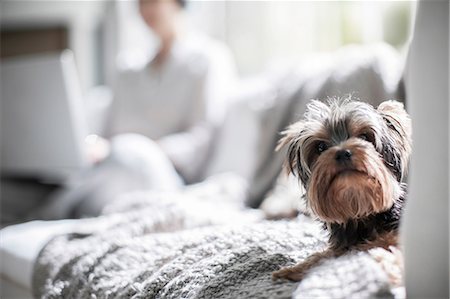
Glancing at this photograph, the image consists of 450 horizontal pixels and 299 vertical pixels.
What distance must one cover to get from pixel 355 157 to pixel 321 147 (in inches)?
2.0

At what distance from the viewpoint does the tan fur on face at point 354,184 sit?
28.2 inches

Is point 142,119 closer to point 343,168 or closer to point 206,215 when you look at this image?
point 206,215

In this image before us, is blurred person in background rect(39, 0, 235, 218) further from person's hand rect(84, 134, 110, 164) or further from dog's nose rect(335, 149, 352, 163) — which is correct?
dog's nose rect(335, 149, 352, 163)

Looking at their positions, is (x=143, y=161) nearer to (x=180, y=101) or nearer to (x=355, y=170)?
(x=180, y=101)

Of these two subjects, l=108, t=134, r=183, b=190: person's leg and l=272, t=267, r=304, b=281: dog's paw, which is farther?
l=108, t=134, r=183, b=190: person's leg

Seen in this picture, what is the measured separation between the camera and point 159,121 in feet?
8.21

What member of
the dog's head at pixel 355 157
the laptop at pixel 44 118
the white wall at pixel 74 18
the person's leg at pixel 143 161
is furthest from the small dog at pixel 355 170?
the white wall at pixel 74 18

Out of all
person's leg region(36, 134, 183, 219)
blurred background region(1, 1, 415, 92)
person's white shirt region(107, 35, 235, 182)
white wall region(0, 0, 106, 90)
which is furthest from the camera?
white wall region(0, 0, 106, 90)

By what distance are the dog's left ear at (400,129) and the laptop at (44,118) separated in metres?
1.53

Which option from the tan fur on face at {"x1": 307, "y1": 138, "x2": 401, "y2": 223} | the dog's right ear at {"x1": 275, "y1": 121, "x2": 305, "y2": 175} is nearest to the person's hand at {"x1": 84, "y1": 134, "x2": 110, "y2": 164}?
the dog's right ear at {"x1": 275, "y1": 121, "x2": 305, "y2": 175}

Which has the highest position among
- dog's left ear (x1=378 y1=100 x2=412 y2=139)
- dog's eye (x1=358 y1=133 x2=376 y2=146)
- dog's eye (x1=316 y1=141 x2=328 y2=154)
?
dog's left ear (x1=378 y1=100 x2=412 y2=139)

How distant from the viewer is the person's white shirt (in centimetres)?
232

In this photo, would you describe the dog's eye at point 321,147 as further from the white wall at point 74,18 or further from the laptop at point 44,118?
the white wall at point 74,18

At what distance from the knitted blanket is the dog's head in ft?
0.21
